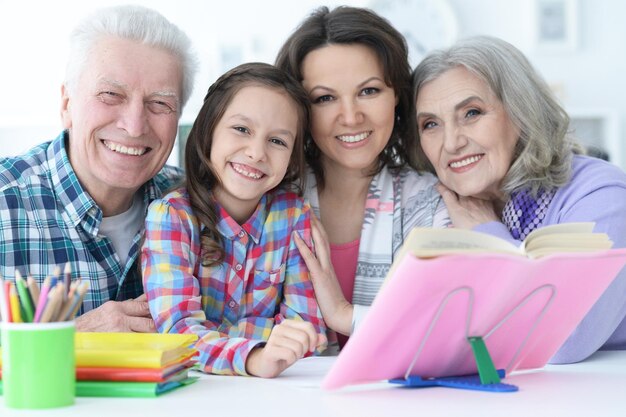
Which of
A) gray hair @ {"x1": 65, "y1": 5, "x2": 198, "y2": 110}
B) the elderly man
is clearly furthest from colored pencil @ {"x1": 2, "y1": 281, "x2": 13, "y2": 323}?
gray hair @ {"x1": 65, "y1": 5, "x2": 198, "y2": 110}

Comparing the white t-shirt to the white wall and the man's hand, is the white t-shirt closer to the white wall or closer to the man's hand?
the man's hand

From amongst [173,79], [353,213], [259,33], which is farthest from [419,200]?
[259,33]

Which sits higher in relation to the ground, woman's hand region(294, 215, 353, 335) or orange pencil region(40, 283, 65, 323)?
orange pencil region(40, 283, 65, 323)

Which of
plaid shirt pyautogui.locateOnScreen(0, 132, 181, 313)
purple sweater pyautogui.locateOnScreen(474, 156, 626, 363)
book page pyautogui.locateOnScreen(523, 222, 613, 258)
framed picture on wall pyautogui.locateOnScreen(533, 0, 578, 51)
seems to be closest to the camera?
book page pyautogui.locateOnScreen(523, 222, 613, 258)

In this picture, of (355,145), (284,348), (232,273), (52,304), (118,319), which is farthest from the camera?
(355,145)

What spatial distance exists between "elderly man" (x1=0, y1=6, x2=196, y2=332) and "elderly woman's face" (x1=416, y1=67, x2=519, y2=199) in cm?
64

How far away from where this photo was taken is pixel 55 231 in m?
1.78

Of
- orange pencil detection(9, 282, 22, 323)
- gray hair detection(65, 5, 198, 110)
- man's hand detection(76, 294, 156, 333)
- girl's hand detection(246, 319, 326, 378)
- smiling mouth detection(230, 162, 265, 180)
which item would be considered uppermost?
gray hair detection(65, 5, 198, 110)

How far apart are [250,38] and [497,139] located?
10.6 feet

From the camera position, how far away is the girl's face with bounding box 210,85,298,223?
70.2 inches

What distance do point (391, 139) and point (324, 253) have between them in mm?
458

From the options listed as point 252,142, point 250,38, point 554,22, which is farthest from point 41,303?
point 554,22

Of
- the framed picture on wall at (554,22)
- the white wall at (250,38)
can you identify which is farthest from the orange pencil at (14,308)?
the framed picture on wall at (554,22)

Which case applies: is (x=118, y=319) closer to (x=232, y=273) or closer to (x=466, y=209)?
(x=232, y=273)
